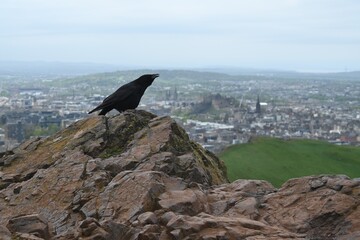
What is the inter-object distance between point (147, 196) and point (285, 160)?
148ft

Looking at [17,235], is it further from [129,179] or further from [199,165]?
[199,165]

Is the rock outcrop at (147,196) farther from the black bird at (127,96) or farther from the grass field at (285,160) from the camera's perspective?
the grass field at (285,160)

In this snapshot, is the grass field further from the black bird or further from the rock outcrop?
the rock outcrop

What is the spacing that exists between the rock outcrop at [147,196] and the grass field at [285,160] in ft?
103

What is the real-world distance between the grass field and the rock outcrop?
31.3 m

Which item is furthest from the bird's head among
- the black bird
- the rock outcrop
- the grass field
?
the grass field

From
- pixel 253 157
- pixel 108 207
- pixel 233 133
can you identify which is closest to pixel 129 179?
pixel 108 207

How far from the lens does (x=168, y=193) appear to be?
1184cm

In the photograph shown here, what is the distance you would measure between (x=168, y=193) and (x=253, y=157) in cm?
4391

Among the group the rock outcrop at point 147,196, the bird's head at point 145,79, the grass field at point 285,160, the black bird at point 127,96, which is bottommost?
the grass field at point 285,160

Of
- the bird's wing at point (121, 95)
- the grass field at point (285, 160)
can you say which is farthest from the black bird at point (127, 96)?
the grass field at point (285, 160)

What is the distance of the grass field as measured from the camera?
49.0m

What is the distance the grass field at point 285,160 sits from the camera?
49.0 meters

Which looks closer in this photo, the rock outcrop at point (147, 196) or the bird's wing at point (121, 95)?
the rock outcrop at point (147, 196)
